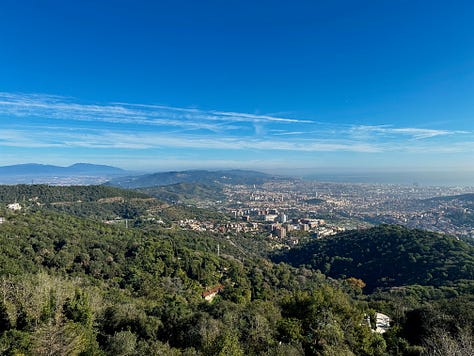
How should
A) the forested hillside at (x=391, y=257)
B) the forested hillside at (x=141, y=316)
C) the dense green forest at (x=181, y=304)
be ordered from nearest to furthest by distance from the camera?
the forested hillside at (x=141, y=316) → the dense green forest at (x=181, y=304) → the forested hillside at (x=391, y=257)

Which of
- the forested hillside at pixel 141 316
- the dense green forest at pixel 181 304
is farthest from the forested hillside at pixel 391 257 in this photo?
the forested hillside at pixel 141 316

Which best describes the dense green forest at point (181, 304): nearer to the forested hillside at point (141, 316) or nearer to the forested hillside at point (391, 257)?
the forested hillside at point (141, 316)

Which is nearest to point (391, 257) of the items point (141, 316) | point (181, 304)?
point (181, 304)

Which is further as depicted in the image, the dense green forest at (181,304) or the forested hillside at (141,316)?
the dense green forest at (181,304)

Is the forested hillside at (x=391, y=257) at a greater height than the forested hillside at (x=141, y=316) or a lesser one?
lesser

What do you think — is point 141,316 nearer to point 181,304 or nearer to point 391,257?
point 181,304

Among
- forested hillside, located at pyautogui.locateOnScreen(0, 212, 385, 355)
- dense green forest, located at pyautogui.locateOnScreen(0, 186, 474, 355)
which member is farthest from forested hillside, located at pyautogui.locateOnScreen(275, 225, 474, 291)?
forested hillside, located at pyautogui.locateOnScreen(0, 212, 385, 355)

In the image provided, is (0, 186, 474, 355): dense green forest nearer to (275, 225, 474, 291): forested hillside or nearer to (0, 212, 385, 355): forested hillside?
(0, 212, 385, 355): forested hillside
